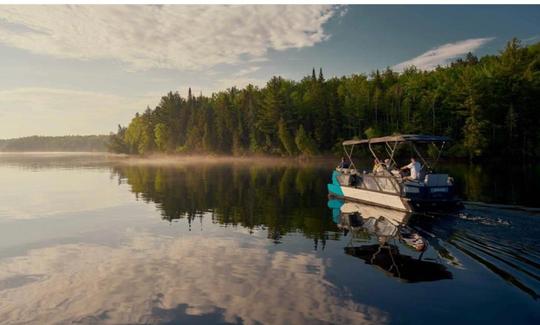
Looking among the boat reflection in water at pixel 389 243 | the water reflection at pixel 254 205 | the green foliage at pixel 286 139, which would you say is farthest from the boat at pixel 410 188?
the green foliage at pixel 286 139

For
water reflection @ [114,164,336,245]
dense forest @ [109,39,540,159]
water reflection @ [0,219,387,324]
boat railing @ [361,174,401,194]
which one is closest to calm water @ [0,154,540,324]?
water reflection @ [0,219,387,324]

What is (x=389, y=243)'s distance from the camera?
14352 millimetres

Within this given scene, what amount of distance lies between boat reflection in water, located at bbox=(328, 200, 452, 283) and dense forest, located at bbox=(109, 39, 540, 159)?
2112 inches

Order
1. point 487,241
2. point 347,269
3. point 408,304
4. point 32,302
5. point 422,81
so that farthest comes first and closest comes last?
point 422,81 → point 487,241 → point 347,269 → point 32,302 → point 408,304

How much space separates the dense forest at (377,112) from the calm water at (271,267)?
175 ft

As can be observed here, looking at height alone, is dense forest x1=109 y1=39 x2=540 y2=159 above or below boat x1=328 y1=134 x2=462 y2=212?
above

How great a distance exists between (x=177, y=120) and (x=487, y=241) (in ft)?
424

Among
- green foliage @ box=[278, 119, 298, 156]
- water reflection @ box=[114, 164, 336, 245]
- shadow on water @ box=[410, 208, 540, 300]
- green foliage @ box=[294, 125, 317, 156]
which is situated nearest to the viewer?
shadow on water @ box=[410, 208, 540, 300]

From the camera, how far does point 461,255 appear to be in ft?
40.1

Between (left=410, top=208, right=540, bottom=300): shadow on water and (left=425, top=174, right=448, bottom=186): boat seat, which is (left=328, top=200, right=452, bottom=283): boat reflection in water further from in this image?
(left=425, top=174, right=448, bottom=186): boat seat

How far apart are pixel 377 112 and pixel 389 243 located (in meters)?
80.5

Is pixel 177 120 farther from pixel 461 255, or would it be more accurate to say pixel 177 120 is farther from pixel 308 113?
pixel 461 255

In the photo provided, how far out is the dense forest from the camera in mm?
67562

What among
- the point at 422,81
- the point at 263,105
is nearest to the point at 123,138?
the point at 263,105
